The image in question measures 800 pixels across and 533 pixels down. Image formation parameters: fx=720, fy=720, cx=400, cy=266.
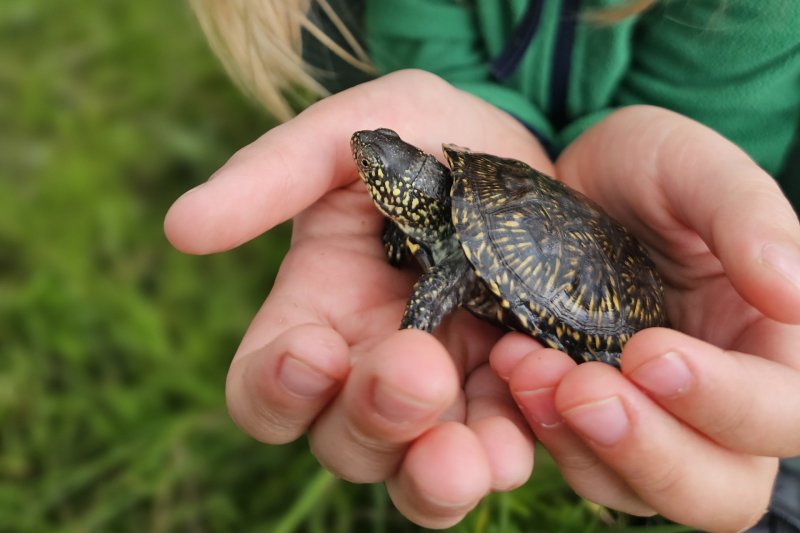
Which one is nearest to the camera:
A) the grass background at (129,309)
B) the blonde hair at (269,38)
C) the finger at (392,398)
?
the finger at (392,398)

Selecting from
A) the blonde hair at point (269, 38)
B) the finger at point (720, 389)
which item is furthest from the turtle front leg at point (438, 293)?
the blonde hair at point (269, 38)

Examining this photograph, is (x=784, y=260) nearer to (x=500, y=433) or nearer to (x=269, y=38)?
(x=500, y=433)

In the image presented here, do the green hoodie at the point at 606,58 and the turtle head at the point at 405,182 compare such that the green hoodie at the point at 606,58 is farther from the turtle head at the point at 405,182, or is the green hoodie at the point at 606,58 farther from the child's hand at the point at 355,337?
the turtle head at the point at 405,182

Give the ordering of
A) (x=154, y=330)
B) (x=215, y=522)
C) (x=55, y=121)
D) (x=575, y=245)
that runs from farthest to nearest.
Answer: (x=55, y=121)
(x=154, y=330)
(x=215, y=522)
(x=575, y=245)

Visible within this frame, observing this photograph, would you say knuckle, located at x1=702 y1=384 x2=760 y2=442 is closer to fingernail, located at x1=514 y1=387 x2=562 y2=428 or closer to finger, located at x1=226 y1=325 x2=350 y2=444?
fingernail, located at x1=514 y1=387 x2=562 y2=428

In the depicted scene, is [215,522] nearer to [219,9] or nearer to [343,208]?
[343,208]

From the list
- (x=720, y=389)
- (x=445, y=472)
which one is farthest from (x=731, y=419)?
(x=445, y=472)

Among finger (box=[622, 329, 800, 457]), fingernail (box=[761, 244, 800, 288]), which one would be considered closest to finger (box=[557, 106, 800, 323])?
fingernail (box=[761, 244, 800, 288])

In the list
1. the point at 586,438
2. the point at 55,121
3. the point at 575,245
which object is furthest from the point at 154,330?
the point at 586,438
